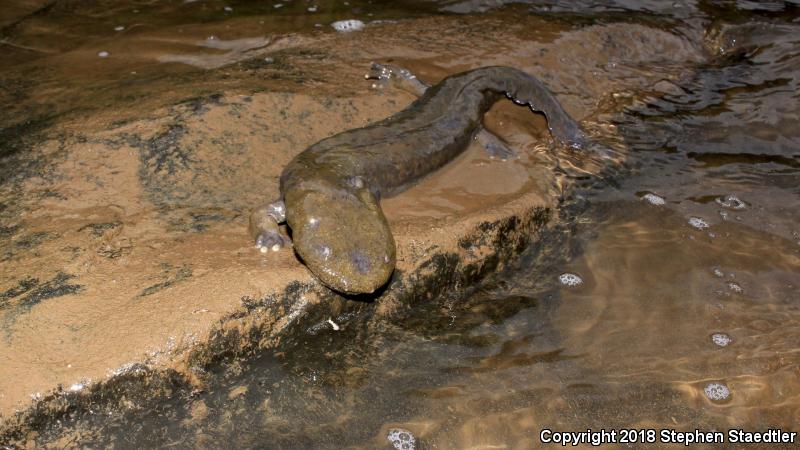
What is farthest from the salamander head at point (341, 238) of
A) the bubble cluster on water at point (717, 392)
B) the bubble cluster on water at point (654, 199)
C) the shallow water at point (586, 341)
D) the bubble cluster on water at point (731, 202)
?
the bubble cluster on water at point (731, 202)

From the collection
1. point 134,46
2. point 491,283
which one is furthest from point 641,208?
point 134,46

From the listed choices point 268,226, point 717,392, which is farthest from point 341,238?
point 717,392

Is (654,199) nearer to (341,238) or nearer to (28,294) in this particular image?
(341,238)

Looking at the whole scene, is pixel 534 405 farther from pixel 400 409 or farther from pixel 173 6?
pixel 173 6

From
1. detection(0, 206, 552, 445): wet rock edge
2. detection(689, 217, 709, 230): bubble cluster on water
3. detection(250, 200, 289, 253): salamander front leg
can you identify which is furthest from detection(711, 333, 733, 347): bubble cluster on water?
detection(250, 200, 289, 253): salamander front leg

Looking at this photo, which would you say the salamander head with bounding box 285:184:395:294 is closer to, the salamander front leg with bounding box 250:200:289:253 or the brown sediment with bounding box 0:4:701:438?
the salamander front leg with bounding box 250:200:289:253
